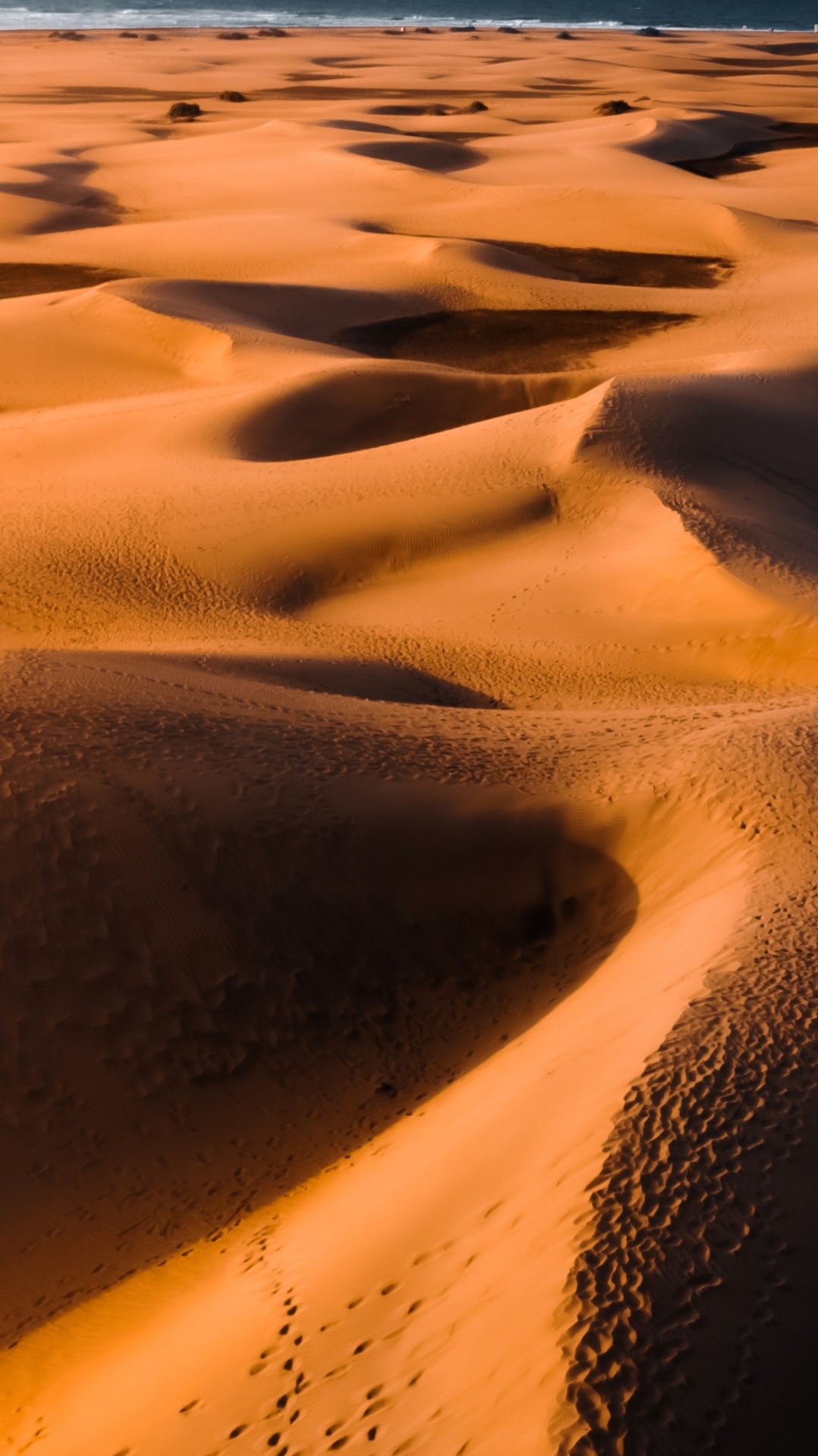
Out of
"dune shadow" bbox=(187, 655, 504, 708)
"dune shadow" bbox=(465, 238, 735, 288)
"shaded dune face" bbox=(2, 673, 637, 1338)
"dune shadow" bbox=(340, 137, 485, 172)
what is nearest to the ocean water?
"dune shadow" bbox=(340, 137, 485, 172)

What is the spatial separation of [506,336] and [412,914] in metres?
8.36

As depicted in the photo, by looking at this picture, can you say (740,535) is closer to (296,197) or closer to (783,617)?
(783,617)

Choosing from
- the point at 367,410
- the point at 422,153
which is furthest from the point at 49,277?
the point at 422,153

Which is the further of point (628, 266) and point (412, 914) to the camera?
point (628, 266)

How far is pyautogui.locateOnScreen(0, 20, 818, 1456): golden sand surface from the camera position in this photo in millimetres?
2018

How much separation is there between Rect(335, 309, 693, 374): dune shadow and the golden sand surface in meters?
1.74

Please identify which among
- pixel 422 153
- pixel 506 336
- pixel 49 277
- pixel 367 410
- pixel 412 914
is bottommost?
pixel 412 914

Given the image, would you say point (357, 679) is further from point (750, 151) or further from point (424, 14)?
point (424, 14)

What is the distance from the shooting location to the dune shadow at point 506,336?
10398mm

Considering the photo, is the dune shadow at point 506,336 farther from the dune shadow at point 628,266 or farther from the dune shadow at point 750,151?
the dune shadow at point 750,151

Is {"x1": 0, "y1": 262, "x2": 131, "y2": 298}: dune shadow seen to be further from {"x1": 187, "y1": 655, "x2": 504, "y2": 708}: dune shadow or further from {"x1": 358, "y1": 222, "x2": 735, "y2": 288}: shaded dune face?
{"x1": 187, "y1": 655, "x2": 504, "y2": 708}: dune shadow

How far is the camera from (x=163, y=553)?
20.8ft

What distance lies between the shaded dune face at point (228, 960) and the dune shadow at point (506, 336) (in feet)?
23.7

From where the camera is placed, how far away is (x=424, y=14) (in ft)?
213
